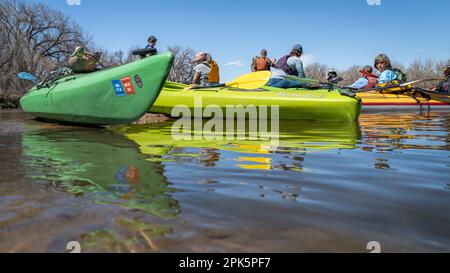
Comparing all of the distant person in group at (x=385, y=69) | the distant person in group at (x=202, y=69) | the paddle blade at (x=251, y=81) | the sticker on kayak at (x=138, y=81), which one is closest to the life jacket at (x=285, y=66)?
the paddle blade at (x=251, y=81)

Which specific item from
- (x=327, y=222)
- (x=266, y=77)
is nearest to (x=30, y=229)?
(x=327, y=222)

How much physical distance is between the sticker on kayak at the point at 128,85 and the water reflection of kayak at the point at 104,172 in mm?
1334

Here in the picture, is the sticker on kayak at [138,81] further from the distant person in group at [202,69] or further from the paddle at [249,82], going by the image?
the distant person in group at [202,69]

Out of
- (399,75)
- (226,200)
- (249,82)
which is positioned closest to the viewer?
(226,200)

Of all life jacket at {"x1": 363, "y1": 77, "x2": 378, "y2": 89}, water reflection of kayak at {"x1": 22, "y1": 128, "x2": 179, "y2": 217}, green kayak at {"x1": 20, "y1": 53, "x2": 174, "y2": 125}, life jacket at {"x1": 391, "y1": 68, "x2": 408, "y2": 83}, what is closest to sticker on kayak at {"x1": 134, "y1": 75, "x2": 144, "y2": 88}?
green kayak at {"x1": 20, "y1": 53, "x2": 174, "y2": 125}

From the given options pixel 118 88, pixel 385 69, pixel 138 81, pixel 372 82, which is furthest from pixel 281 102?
pixel 372 82

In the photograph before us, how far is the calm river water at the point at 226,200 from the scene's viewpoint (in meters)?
1.40

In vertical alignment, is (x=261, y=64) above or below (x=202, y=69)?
above

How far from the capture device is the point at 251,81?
8008 mm

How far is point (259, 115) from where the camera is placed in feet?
24.6

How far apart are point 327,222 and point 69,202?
4.18 ft

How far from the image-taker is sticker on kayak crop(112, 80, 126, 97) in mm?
5531

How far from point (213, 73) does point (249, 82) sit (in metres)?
1.69

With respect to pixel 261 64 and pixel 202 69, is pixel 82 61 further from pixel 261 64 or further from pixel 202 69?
pixel 261 64
